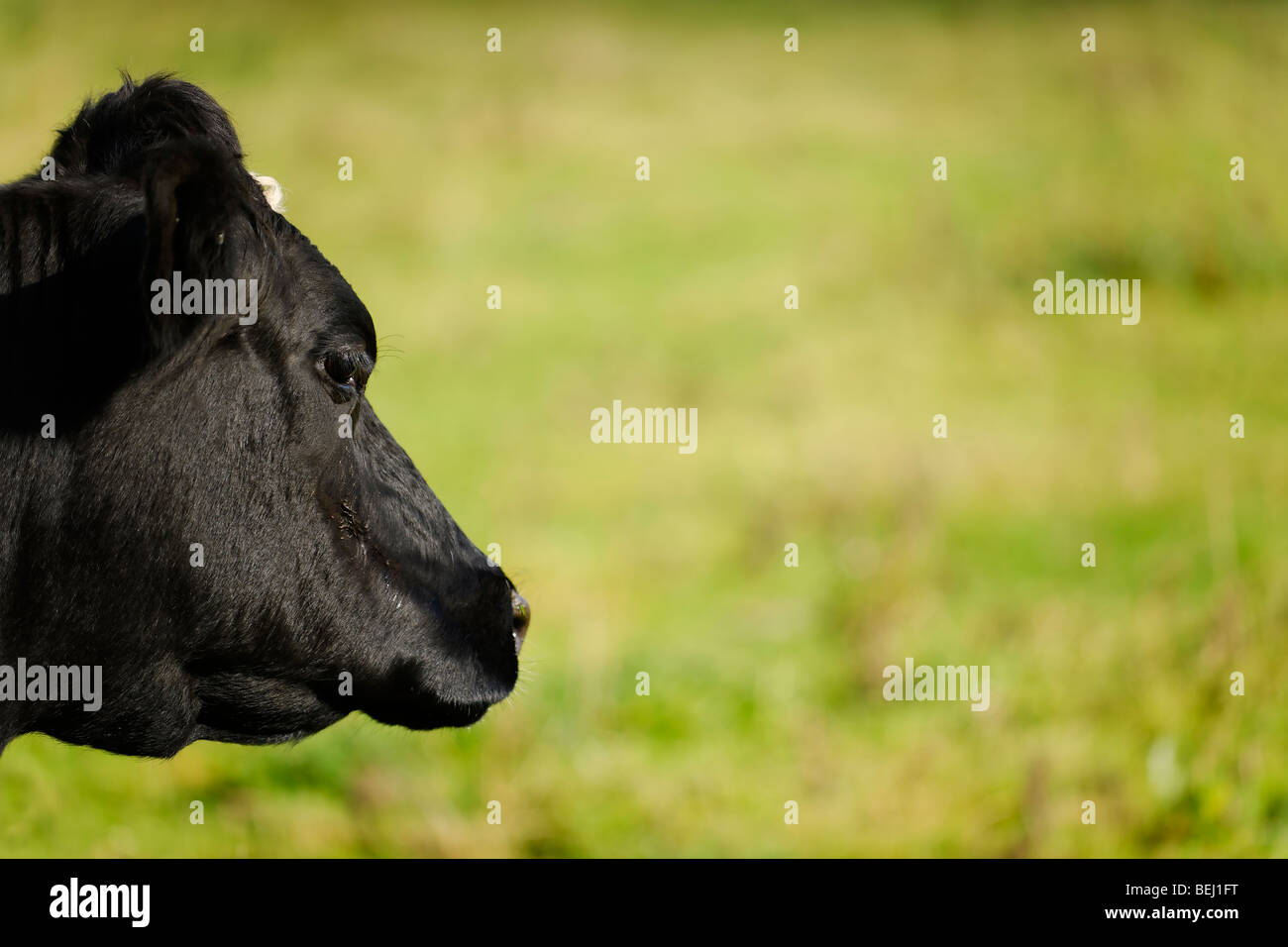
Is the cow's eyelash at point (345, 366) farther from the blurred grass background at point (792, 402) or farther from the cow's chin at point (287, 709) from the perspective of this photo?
the blurred grass background at point (792, 402)

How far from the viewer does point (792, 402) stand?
34.2ft

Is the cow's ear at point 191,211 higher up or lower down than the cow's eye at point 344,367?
higher up

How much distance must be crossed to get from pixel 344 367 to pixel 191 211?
1.69ft

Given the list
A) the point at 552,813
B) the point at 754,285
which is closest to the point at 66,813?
the point at 552,813

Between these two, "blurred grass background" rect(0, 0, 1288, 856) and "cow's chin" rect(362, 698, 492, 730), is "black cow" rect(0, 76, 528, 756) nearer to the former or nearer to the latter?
"cow's chin" rect(362, 698, 492, 730)

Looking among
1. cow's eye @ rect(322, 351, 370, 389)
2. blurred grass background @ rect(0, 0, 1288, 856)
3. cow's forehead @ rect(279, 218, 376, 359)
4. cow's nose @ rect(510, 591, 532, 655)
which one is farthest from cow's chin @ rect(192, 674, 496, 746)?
blurred grass background @ rect(0, 0, 1288, 856)

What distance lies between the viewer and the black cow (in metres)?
2.56

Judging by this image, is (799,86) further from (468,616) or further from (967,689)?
(468,616)

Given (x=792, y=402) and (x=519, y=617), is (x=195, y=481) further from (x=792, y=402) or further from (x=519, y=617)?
(x=792, y=402)

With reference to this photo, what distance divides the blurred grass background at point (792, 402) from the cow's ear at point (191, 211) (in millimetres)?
2541

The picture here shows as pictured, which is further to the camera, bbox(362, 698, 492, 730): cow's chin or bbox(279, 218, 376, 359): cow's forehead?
bbox(362, 698, 492, 730): cow's chin

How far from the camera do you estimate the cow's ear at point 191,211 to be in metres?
2.36

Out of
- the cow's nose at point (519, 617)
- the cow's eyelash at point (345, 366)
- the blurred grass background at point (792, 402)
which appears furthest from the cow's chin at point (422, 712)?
the blurred grass background at point (792, 402)

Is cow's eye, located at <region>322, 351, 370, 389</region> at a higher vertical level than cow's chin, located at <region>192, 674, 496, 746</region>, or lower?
higher
